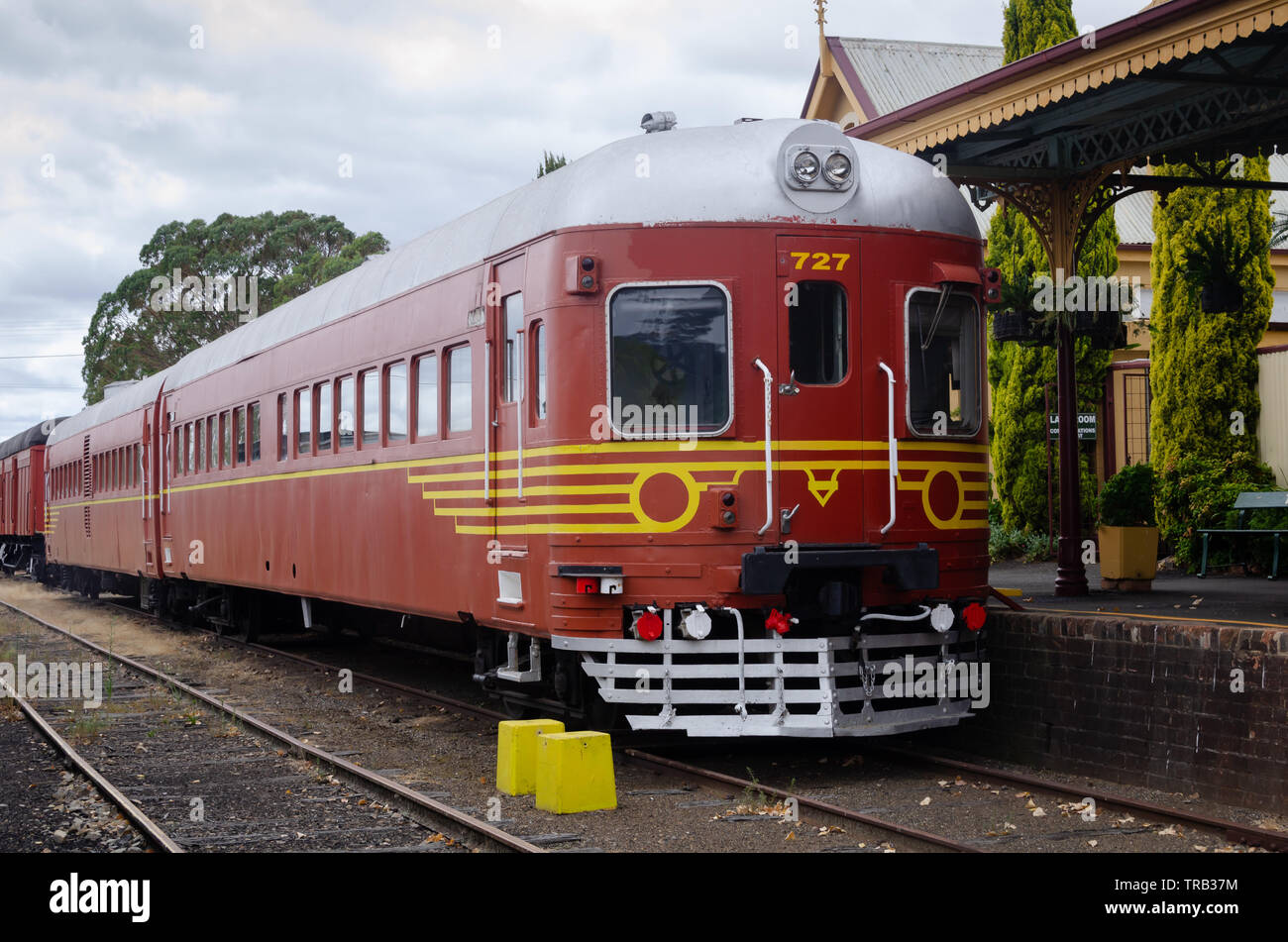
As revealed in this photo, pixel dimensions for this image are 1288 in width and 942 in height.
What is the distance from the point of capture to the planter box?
13.2m

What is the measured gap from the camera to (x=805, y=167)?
925cm

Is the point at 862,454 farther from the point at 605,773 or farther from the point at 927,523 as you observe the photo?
the point at 605,773

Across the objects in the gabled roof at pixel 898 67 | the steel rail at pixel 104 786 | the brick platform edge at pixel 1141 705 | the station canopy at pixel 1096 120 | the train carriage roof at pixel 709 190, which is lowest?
the steel rail at pixel 104 786

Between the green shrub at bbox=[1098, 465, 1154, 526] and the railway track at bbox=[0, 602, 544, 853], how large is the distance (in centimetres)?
724

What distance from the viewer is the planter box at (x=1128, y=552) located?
13219mm

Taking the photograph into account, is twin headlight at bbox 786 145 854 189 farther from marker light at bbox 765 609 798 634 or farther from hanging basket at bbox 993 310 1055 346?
hanging basket at bbox 993 310 1055 346

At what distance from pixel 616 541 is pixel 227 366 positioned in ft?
32.0

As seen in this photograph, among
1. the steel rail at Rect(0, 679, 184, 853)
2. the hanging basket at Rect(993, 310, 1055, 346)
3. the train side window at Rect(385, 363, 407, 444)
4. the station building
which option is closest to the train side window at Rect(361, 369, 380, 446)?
the train side window at Rect(385, 363, 407, 444)

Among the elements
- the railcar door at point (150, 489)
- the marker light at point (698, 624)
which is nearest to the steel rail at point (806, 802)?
the marker light at point (698, 624)

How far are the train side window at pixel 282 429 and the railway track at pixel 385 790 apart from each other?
7.98ft

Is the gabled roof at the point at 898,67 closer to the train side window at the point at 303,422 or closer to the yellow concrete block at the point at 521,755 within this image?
the train side window at the point at 303,422

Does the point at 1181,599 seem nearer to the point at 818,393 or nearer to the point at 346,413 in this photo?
the point at 818,393

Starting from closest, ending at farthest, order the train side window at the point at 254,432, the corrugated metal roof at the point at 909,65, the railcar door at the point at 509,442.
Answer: the railcar door at the point at 509,442 < the train side window at the point at 254,432 < the corrugated metal roof at the point at 909,65

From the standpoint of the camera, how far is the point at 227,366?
17453 mm
